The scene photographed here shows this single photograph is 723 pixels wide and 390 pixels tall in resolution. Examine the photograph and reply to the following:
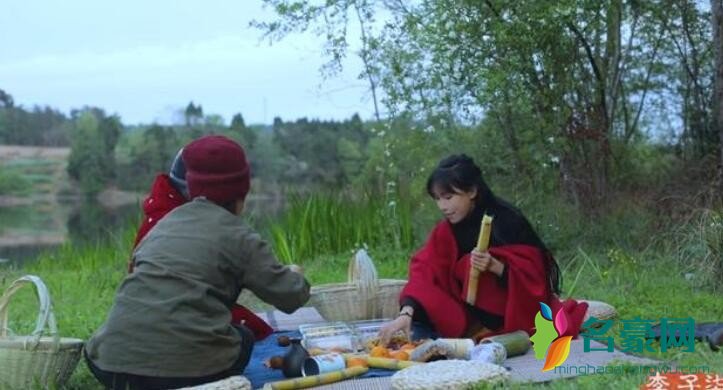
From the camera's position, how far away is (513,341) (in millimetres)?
4312

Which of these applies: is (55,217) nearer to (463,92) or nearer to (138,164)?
(138,164)

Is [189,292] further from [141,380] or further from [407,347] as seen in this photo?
[407,347]

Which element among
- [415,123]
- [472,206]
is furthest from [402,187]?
[472,206]

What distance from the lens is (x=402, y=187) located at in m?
9.42

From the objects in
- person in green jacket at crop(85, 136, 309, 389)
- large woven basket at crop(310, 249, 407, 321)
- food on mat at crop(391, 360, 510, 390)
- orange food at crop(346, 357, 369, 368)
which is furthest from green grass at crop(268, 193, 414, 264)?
food on mat at crop(391, 360, 510, 390)

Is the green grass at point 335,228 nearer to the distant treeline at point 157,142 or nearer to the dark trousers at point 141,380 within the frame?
the distant treeline at point 157,142

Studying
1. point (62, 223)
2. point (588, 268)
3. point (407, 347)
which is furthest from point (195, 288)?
point (62, 223)

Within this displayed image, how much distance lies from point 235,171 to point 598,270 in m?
3.77

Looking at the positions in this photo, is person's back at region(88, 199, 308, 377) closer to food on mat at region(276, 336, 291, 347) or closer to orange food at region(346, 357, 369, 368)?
orange food at region(346, 357, 369, 368)

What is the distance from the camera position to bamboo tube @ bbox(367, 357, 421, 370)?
4062mm

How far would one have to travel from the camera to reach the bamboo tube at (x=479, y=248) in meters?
4.44

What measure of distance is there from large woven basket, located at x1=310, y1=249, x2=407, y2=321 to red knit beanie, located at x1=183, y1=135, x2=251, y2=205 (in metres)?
1.53

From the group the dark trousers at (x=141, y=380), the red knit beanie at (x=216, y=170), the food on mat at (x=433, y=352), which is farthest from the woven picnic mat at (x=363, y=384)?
the red knit beanie at (x=216, y=170)

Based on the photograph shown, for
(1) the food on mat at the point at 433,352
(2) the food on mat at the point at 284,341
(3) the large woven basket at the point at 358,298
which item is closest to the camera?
(1) the food on mat at the point at 433,352
